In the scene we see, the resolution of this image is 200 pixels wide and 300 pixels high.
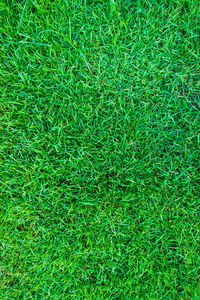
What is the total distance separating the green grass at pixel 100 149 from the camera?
1.80 meters

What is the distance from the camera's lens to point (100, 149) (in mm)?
1817

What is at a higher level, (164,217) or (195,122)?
(195,122)

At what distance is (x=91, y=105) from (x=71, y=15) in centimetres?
73

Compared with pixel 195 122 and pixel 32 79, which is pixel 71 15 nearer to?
pixel 32 79

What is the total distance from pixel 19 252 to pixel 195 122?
1759mm

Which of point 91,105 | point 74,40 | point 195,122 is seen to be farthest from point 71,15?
point 195,122

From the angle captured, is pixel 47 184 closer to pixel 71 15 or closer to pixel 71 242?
pixel 71 242

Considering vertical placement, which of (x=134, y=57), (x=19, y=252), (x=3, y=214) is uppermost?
(x=134, y=57)

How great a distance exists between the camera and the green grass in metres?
1.80

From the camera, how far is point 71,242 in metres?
1.83

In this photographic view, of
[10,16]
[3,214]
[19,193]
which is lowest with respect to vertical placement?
[3,214]

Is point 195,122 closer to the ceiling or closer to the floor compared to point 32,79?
closer to the floor

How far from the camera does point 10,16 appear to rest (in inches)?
71.4

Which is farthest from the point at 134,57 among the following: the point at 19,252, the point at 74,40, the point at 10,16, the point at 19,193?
the point at 19,252
